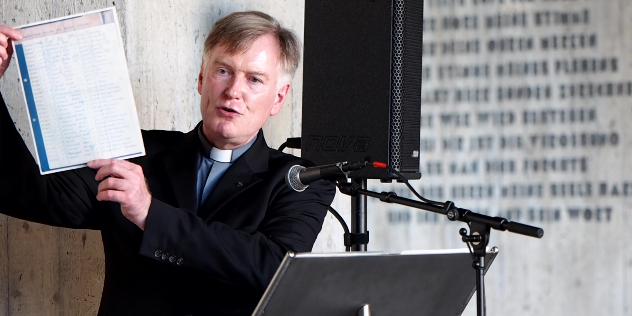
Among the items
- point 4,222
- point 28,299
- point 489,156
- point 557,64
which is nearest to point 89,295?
point 28,299

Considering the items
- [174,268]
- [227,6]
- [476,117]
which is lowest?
[174,268]

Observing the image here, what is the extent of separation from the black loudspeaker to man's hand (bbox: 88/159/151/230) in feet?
2.20

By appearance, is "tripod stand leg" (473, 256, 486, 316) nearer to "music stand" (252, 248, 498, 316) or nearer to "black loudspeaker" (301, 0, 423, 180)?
"music stand" (252, 248, 498, 316)

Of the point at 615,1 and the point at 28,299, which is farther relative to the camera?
the point at 615,1

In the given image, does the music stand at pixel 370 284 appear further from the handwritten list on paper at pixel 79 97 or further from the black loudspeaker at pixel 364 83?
the black loudspeaker at pixel 364 83

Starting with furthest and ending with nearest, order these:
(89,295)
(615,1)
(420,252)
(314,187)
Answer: (615,1)
(89,295)
(314,187)
(420,252)

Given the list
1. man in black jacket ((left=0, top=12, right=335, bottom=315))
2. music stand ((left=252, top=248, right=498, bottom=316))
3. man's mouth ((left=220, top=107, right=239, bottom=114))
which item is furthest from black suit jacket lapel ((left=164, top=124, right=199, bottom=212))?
music stand ((left=252, top=248, right=498, bottom=316))

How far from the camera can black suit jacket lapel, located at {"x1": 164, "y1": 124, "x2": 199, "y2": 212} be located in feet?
6.66

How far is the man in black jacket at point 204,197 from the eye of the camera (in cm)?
176

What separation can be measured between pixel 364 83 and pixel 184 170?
607 millimetres

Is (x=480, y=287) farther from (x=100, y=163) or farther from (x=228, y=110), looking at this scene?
(x=228, y=110)

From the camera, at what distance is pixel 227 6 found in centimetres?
278

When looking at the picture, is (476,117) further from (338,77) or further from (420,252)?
(420,252)

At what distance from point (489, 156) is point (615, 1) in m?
1.00
